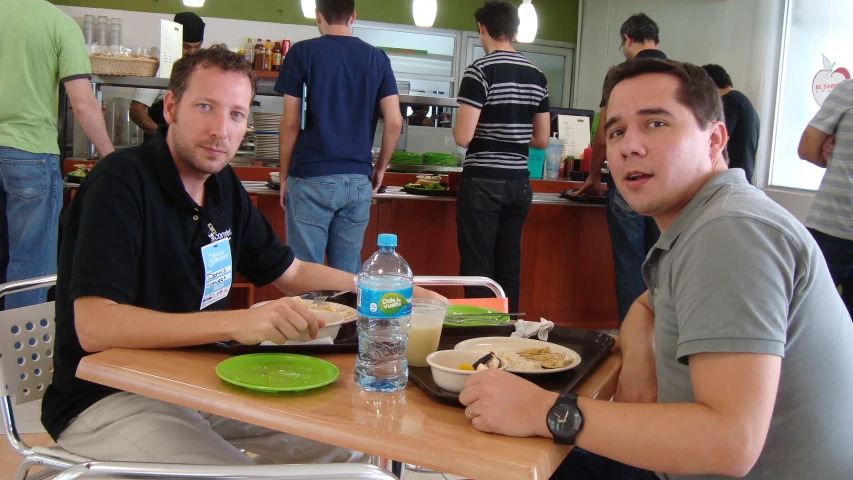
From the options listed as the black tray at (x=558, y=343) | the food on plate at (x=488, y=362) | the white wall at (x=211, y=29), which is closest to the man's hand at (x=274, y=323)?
the black tray at (x=558, y=343)

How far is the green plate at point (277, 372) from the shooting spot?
1.17m

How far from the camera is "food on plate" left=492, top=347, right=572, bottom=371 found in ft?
4.23

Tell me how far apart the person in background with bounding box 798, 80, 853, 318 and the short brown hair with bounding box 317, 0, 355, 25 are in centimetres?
213

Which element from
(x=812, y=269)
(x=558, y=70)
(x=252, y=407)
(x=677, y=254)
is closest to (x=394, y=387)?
(x=252, y=407)

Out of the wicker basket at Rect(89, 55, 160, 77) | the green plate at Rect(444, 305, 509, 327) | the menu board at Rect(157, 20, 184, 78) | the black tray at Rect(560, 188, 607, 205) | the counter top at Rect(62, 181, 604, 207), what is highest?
the menu board at Rect(157, 20, 184, 78)

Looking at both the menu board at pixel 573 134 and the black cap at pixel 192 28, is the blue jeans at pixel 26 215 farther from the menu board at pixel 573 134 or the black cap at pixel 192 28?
the menu board at pixel 573 134

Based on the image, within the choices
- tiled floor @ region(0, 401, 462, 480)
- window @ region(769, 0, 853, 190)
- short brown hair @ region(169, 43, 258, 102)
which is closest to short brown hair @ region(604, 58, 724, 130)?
short brown hair @ region(169, 43, 258, 102)

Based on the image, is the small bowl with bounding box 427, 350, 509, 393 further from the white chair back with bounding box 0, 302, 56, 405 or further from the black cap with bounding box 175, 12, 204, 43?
the black cap with bounding box 175, 12, 204, 43

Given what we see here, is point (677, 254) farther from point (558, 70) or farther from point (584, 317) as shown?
point (558, 70)

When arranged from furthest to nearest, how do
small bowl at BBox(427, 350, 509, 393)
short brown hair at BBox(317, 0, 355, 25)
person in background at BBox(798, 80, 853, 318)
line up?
short brown hair at BBox(317, 0, 355, 25) → person in background at BBox(798, 80, 853, 318) → small bowl at BBox(427, 350, 509, 393)

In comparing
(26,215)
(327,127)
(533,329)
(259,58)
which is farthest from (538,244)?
(259,58)

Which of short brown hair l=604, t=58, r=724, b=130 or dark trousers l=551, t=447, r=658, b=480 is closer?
short brown hair l=604, t=58, r=724, b=130

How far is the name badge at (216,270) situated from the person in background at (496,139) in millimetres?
2111

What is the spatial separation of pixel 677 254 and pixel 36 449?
1327mm
